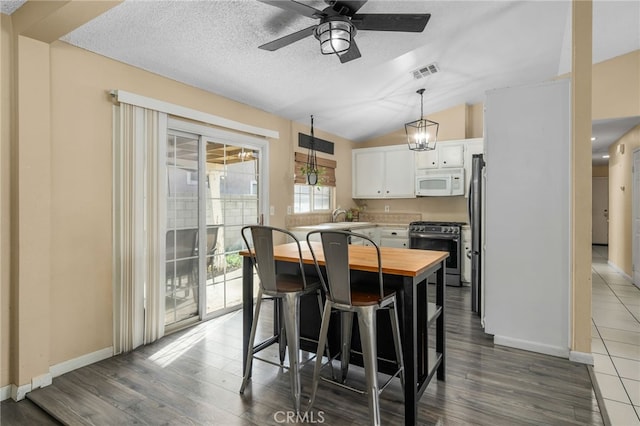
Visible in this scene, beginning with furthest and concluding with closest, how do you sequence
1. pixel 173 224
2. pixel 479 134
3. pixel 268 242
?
1. pixel 479 134
2. pixel 173 224
3. pixel 268 242

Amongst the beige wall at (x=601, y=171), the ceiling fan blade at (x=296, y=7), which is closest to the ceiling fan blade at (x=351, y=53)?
the ceiling fan blade at (x=296, y=7)

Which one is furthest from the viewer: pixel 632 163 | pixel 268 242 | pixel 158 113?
pixel 632 163

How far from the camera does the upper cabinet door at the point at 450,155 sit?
5301 millimetres

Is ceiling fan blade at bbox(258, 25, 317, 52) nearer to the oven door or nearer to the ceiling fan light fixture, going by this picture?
the ceiling fan light fixture

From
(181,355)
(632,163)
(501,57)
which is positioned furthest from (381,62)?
(632,163)

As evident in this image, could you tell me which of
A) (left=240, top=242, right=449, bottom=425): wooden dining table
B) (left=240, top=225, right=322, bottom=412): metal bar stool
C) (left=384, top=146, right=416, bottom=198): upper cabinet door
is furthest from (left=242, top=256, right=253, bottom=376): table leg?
(left=384, top=146, right=416, bottom=198): upper cabinet door

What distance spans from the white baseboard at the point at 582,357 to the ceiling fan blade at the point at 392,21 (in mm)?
2701

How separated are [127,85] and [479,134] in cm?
507

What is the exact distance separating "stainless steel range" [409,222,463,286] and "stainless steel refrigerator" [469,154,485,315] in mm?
1176

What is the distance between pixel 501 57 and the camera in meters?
4.03

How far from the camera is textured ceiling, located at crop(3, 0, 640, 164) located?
2.51m

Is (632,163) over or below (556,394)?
over

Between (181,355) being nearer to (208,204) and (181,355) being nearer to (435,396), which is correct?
(208,204)

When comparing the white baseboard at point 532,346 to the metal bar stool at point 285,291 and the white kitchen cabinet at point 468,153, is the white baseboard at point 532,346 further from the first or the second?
the white kitchen cabinet at point 468,153
